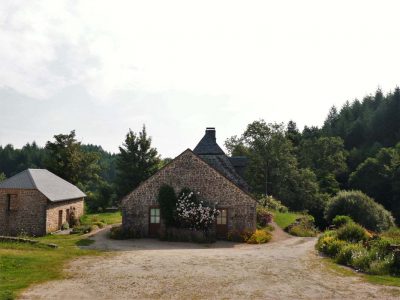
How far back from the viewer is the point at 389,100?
80375mm

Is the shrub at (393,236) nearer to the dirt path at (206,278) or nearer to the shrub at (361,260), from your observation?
the shrub at (361,260)

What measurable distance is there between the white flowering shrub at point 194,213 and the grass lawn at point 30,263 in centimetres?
626

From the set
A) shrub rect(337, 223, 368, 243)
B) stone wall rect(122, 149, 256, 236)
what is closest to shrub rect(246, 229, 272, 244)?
stone wall rect(122, 149, 256, 236)

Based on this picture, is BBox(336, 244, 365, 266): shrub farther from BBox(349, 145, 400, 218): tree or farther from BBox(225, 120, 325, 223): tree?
BBox(349, 145, 400, 218): tree

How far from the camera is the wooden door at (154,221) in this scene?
27.2 meters

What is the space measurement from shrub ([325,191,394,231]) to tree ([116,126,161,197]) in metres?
24.9

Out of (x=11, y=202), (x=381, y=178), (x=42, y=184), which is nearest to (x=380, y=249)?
(x=42, y=184)

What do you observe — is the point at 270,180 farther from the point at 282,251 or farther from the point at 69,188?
the point at 282,251

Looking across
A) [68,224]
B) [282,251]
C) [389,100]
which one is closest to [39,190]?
[68,224]

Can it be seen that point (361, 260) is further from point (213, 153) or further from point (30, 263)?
point (213, 153)

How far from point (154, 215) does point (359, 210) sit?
59.3 feet

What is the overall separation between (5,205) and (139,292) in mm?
20714

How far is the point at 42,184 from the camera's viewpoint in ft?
100

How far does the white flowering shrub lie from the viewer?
26109 millimetres
